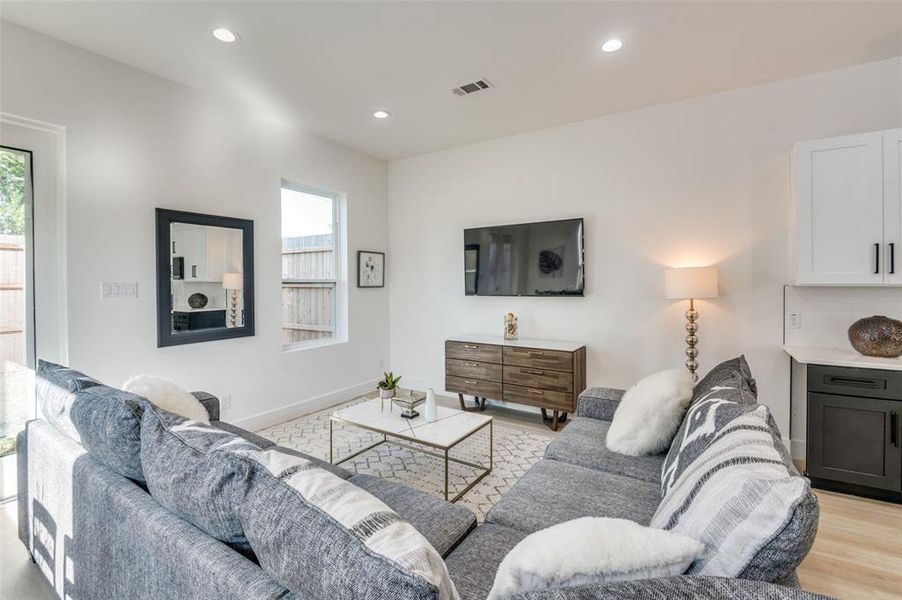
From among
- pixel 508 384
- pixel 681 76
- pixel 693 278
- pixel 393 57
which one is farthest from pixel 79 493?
pixel 681 76

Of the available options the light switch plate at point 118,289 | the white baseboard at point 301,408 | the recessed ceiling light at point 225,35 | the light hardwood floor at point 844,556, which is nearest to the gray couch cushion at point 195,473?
the light hardwood floor at point 844,556

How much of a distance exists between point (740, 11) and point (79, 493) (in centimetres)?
378

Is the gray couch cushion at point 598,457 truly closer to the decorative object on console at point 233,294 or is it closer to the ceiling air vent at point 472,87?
the ceiling air vent at point 472,87

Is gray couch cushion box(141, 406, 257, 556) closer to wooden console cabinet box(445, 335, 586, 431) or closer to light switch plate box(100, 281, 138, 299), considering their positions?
light switch plate box(100, 281, 138, 299)

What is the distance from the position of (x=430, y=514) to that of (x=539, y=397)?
7.81 feet

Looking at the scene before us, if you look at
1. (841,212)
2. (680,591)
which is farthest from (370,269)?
(680,591)

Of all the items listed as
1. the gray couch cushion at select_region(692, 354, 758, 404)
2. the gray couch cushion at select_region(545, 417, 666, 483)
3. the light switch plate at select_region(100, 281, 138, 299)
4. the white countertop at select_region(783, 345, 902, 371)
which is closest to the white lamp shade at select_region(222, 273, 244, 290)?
the light switch plate at select_region(100, 281, 138, 299)

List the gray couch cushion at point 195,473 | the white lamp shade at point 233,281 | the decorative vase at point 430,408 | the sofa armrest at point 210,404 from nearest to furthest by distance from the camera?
the gray couch cushion at point 195,473
the sofa armrest at point 210,404
the decorative vase at point 430,408
the white lamp shade at point 233,281

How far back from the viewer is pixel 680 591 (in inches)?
24.5

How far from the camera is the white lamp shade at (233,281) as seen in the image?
342cm

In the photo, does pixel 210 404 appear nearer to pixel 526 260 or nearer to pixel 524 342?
pixel 524 342

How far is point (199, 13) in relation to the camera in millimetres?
2311

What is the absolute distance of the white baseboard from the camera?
11.9 ft

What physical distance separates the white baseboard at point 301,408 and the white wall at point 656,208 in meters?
0.94
